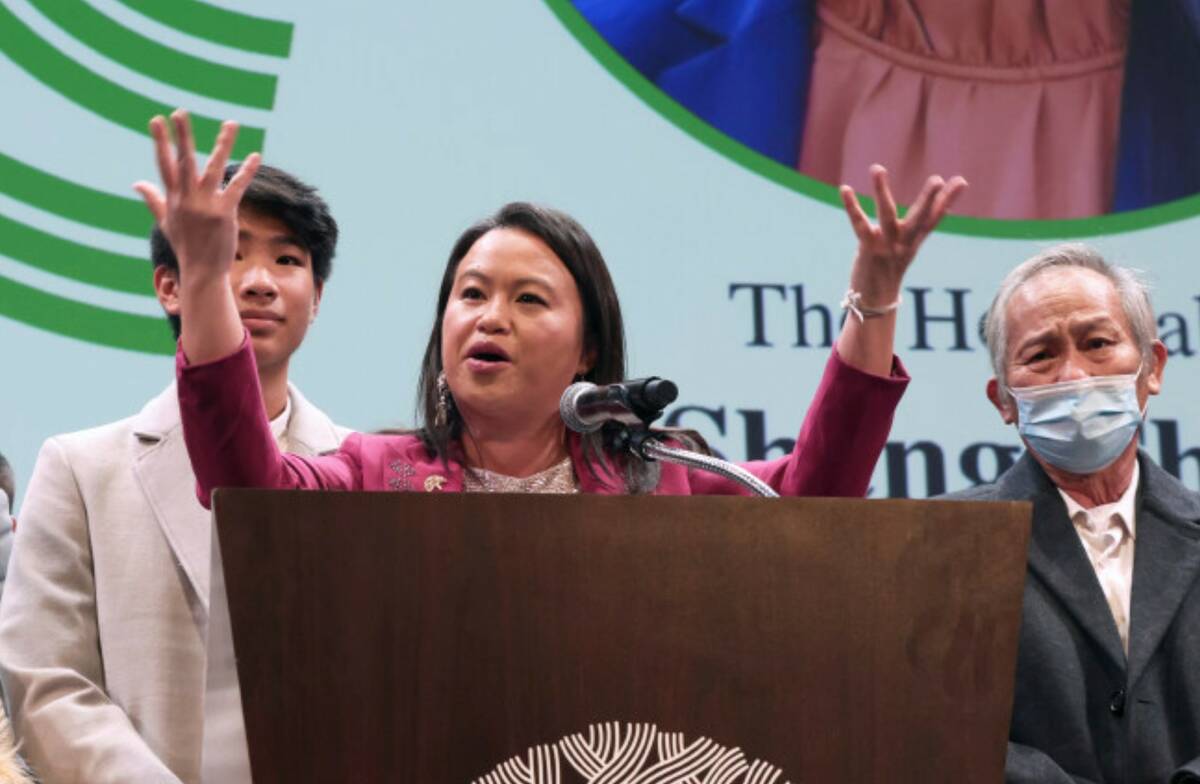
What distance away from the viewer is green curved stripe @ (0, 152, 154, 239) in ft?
10.3

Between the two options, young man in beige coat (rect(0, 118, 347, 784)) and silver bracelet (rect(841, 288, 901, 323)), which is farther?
young man in beige coat (rect(0, 118, 347, 784))

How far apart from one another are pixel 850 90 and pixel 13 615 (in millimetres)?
2237

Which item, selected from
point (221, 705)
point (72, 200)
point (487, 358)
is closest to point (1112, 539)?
point (487, 358)

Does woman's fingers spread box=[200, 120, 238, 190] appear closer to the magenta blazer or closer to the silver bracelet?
the magenta blazer

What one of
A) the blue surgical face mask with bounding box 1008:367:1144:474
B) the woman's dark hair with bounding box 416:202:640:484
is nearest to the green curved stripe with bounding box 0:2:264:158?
the woman's dark hair with bounding box 416:202:640:484

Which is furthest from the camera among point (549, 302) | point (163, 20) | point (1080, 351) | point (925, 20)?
point (925, 20)

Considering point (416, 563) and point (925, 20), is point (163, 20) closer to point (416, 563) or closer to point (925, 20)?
point (925, 20)

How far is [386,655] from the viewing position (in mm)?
1392

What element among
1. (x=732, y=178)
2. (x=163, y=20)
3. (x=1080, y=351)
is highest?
(x=163, y=20)

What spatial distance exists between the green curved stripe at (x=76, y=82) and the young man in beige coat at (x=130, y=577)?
2.61ft

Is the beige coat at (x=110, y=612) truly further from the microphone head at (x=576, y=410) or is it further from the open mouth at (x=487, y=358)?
the microphone head at (x=576, y=410)

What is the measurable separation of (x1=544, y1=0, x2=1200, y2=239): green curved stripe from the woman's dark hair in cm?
141

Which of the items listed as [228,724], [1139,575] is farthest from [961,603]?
[1139,575]

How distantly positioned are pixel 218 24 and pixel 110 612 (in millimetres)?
1460
